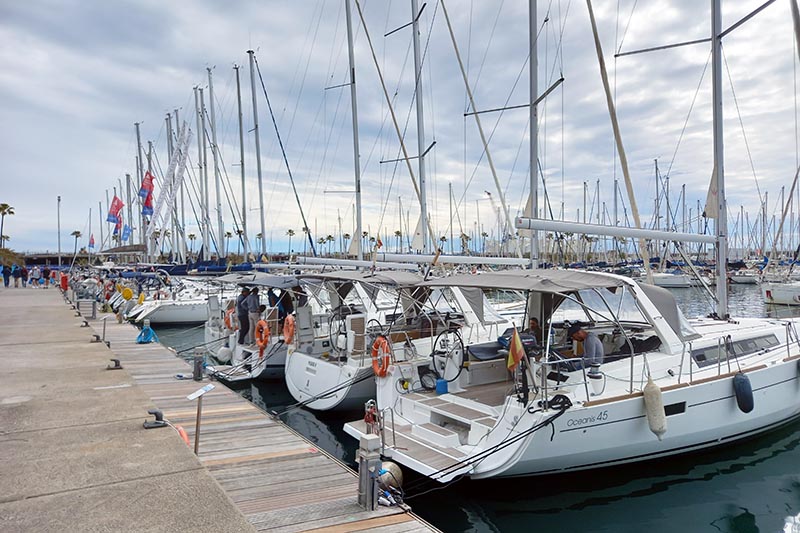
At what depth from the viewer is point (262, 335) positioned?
15.4 metres

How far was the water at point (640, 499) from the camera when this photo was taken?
771 cm

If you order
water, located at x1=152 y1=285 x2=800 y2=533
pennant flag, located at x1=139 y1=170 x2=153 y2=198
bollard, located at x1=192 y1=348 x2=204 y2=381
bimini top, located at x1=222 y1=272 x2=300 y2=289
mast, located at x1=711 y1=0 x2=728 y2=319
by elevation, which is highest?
pennant flag, located at x1=139 y1=170 x2=153 y2=198

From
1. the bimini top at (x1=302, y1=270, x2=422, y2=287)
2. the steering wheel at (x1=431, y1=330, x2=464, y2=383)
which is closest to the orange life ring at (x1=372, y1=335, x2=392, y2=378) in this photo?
the steering wheel at (x1=431, y1=330, x2=464, y2=383)

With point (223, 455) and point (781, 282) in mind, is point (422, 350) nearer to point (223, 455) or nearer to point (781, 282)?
point (223, 455)

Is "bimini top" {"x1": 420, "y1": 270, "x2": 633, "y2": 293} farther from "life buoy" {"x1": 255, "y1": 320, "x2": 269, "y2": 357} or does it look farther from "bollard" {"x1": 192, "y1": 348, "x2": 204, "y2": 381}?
"life buoy" {"x1": 255, "y1": 320, "x2": 269, "y2": 357}

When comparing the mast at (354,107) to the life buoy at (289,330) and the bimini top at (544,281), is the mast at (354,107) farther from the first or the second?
the bimini top at (544,281)

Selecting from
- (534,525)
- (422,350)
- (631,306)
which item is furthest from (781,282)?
(534,525)

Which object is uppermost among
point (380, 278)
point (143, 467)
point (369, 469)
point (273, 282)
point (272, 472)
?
point (380, 278)

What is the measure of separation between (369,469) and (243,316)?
1237 cm

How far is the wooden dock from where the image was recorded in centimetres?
580

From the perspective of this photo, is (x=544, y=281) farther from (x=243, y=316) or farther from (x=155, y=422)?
(x=243, y=316)

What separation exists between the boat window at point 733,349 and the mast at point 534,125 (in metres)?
4.91

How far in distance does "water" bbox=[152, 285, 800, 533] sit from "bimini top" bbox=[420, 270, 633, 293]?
2.97 m

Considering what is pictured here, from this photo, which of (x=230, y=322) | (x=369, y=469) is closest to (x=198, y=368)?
(x=230, y=322)
